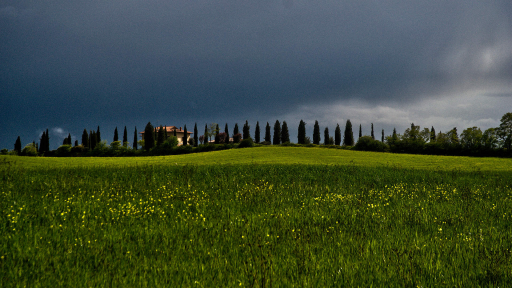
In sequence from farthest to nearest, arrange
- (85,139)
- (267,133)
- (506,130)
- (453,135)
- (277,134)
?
1. (267,133)
2. (277,134)
3. (85,139)
4. (453,135)
5. (506,130)

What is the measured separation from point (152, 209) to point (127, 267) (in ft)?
10.7

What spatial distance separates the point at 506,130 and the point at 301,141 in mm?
69590

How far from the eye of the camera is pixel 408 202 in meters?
9.05

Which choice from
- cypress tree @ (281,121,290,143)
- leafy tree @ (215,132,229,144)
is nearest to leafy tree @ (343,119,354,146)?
cypress tree @ (281,121,290,143)

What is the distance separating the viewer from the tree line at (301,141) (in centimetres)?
6762

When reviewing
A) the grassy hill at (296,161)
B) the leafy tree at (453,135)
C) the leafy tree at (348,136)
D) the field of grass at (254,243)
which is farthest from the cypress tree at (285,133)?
the field of grass at (254,243)

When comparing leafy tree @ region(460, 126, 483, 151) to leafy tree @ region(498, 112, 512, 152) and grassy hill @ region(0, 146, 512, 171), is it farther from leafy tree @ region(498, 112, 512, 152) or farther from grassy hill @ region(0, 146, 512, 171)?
grassy hill @ region(0, 146, 512, 171)

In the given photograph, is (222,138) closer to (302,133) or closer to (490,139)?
(302,133)

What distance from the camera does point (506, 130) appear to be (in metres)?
66.9

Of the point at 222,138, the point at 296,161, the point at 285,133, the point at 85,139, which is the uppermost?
the point at 285,133

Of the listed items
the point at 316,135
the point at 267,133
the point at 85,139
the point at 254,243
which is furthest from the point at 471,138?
the point at 85,139

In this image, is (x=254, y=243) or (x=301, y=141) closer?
(x=254, y=243)

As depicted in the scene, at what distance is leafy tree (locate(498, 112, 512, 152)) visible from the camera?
6488cm

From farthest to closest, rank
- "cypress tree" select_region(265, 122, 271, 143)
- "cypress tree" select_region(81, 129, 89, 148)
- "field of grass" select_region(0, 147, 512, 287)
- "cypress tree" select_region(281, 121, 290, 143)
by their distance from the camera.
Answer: "cypress tree" select_region(265, 122, 271, 143) → "cypress tree" select_region(281, 121, 290, 143) → "cypress tree" select_region(81, 129, 89, 148) → "field of grass" select_region(0, 147, 512, 287)
